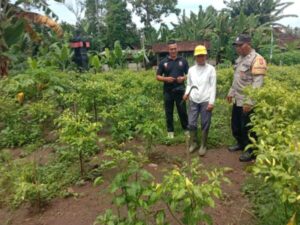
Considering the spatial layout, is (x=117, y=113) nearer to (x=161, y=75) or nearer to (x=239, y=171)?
(x=161, y=75)

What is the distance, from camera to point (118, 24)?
108 feet

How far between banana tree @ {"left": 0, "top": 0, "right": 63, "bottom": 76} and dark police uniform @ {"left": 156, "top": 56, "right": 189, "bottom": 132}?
6660 millimetres

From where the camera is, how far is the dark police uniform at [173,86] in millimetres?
6785

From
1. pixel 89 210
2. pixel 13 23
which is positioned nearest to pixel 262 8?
pixel 13 23

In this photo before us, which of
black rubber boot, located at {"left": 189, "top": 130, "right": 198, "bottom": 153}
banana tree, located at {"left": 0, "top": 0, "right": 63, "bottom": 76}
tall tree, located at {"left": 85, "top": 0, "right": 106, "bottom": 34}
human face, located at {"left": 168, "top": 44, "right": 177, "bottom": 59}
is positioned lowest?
black rubber boot, located at {"left": 189, "top": 130, "right": 198, "bottom": 153}

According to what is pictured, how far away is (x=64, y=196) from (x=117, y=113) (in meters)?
1.83

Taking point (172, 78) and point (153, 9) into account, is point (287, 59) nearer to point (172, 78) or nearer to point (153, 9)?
point (153, 9)

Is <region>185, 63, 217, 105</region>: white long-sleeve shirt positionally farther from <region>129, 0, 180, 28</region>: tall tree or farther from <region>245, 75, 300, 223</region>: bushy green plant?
<region>129, 0, 180, 28</region>: tall tree

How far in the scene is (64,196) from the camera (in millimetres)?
4816

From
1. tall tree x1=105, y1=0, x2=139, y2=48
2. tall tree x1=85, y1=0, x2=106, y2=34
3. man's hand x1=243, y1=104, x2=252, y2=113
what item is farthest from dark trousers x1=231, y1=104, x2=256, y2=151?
tall tree x1=85, y1=0, x2=106, y2=34

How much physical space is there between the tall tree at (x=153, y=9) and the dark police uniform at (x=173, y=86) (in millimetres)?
29975

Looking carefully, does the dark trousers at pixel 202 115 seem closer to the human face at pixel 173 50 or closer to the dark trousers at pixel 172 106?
the dark trousers at pixel 172 106

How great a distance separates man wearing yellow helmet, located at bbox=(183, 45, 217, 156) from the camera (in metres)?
6.02

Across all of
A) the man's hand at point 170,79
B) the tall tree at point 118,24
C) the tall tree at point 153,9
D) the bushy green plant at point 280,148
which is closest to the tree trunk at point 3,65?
the man's hand at point 170,79
